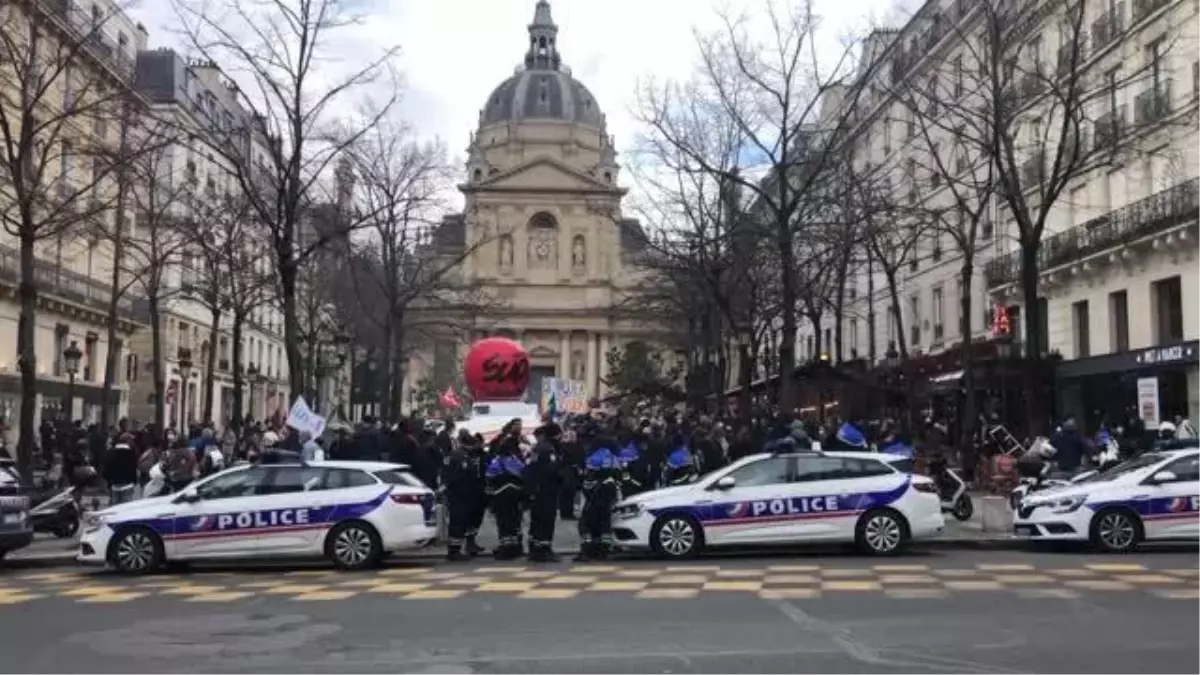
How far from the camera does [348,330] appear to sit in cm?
5034

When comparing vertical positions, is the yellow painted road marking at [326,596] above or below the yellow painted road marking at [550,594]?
below

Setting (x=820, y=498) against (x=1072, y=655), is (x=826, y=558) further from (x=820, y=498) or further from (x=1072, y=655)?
(x=1072, y=655)

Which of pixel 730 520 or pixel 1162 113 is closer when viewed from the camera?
pixel 730 520

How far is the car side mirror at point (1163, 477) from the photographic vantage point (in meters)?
16.8

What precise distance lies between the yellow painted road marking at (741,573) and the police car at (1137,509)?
475 cm

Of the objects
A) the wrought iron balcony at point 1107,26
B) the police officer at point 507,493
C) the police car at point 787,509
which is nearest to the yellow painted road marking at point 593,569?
the police car at point 787,509

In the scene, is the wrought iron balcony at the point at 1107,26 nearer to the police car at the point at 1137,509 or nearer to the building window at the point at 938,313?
the building window at the point at 938,313

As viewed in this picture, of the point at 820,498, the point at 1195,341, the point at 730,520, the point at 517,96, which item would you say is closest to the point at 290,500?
the point at 730,520

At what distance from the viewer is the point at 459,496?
17234 millimetres

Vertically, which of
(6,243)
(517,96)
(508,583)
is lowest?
(508,583)

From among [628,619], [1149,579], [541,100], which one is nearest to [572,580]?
[628,619]

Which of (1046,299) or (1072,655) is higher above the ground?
(1046,299)

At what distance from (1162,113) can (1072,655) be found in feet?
81.5

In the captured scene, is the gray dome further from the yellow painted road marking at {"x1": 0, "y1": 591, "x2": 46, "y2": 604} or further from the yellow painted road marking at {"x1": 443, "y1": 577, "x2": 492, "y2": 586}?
the yellow painted road marking at {"x1": 0, "y1": 591, "x2": 46, "y2": 604}
